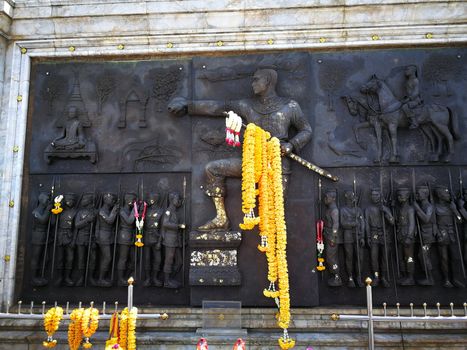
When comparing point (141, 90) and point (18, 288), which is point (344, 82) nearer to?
point (141, 90)

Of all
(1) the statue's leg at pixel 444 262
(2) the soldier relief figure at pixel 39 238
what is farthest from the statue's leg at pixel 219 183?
(1) the statue's leg at pixel 444 262

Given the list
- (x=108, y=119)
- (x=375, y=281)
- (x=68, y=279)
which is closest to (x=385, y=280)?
(x=375, y=281)

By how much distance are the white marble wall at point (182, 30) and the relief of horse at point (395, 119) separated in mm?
1153

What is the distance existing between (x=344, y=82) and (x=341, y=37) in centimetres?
97

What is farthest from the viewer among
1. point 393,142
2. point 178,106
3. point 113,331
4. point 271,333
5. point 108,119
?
point 108,119

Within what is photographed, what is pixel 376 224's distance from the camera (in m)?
7.45

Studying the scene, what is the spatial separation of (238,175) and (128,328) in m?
3.40

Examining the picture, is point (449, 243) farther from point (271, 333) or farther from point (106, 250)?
point (106, 250)

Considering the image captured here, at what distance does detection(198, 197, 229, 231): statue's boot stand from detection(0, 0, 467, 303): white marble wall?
327 cm

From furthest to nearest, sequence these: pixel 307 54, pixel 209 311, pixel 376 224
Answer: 1. pixel 307 54
2. pixel 376 224
3. pixel 209 311

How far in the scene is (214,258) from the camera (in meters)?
7.39

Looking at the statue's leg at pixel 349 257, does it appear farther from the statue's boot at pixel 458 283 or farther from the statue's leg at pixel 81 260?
the statue's leg at pixel 81 260

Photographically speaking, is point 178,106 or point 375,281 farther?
point 178,106

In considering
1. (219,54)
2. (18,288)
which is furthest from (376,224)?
(18,288)
